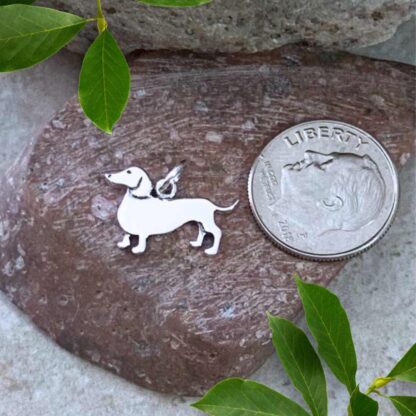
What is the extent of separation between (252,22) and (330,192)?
0.90 ft

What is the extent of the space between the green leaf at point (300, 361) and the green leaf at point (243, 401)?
9 cm

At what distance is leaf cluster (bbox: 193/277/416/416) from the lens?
647 mm

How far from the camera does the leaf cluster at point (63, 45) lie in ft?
1.53

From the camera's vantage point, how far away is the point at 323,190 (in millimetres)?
1026

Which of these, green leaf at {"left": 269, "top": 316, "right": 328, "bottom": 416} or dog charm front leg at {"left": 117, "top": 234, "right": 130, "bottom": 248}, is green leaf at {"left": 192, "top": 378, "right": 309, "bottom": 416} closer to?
green leaf at {"left": 269, "top": 316, "right": 328, "bottom": 416}

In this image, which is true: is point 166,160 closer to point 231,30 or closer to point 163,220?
point 163,220

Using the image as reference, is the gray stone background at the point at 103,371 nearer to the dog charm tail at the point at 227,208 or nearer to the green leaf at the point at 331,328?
the dog charm tail at the point at 227,208

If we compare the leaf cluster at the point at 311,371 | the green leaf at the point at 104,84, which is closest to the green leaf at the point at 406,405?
the leaf cluster at the point at 311,371

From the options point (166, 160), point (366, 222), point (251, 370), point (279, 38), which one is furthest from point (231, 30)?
point (251, 370)

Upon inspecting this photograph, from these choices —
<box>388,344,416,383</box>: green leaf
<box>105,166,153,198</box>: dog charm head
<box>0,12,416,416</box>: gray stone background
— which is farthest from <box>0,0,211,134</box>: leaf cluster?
<box>0,12,416,416</box>: gray stone background

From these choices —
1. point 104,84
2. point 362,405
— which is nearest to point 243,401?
point 362,405

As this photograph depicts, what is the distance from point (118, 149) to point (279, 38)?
29 centimetres

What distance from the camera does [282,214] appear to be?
102 centimetres

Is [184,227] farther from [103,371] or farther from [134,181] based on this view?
[103,371]
